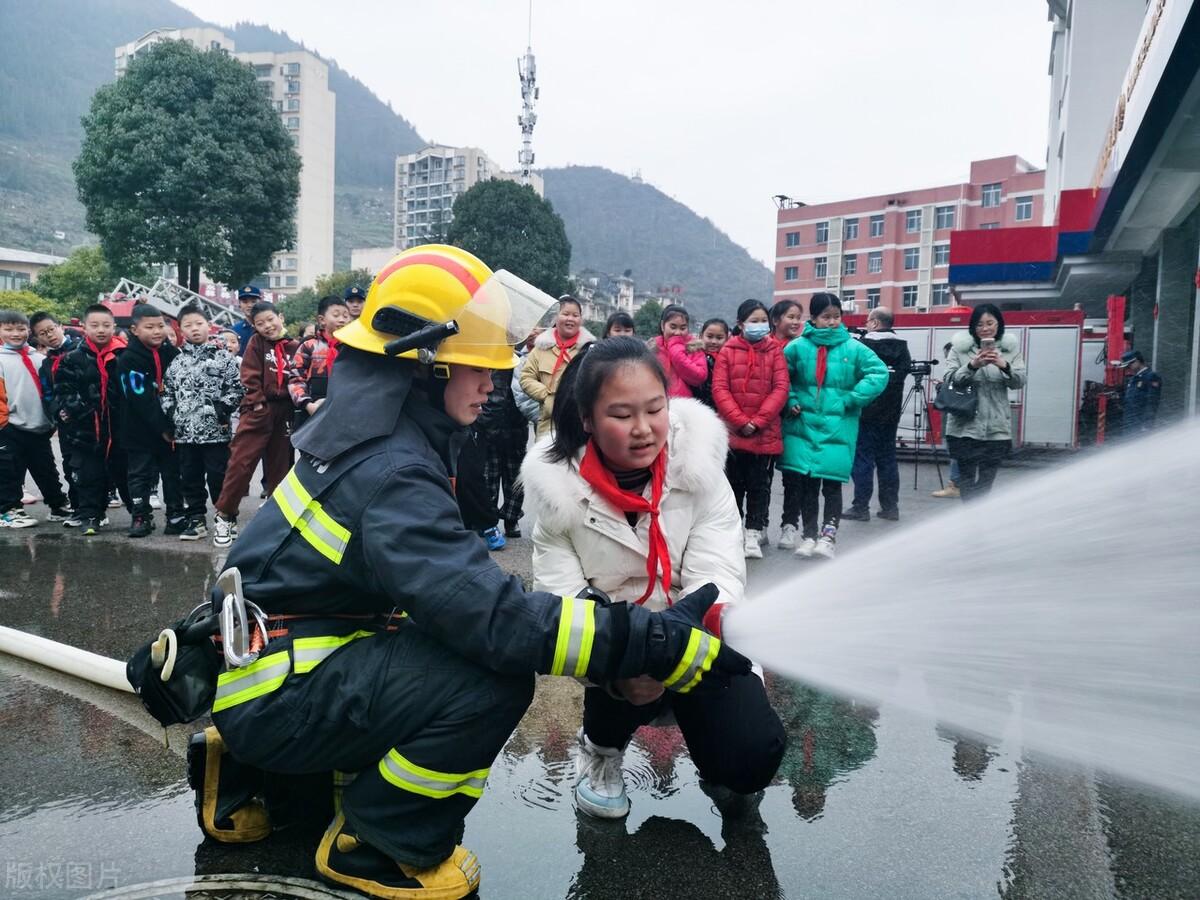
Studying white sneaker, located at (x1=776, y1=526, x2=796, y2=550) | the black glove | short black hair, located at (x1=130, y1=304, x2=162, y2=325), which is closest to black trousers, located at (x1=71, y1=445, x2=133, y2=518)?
short black hair, located at (x1=130, y1=304, x2=162, y2=325)

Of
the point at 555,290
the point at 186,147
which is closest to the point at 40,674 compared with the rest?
the point at 186,147

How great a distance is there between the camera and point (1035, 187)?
69.2 metres

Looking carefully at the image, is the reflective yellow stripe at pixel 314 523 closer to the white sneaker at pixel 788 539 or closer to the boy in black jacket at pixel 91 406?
the white sneaker at pixel 788 539

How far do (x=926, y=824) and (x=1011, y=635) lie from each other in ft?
2.16

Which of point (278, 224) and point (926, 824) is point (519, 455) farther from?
point (278, 224)

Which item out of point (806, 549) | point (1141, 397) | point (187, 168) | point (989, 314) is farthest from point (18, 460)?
point (187, 168)

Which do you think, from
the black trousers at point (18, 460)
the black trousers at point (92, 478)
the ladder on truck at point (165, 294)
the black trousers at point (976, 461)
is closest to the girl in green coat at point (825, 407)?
the black trousers at point (976, 461)

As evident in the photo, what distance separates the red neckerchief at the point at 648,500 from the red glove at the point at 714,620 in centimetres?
28

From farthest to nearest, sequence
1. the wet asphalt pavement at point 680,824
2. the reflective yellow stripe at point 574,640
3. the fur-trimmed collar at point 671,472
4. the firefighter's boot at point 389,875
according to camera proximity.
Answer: the fur-trimmed collar at point 671,472
the wet asphalt pavement at point 680,824
the firefighter's boot at point 389,875
the reflective yellow stripe at point 574,640

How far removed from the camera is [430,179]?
139 metres

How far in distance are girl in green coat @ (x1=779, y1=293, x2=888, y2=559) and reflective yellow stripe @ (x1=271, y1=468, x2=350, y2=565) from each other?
498cm

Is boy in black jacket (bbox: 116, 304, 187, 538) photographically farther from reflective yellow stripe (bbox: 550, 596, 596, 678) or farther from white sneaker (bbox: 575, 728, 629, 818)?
reflective yellow stripe (bbox: 550, 596, 596, 678)

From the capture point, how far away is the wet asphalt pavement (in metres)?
2.41

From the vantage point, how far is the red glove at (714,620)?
2535 mm
